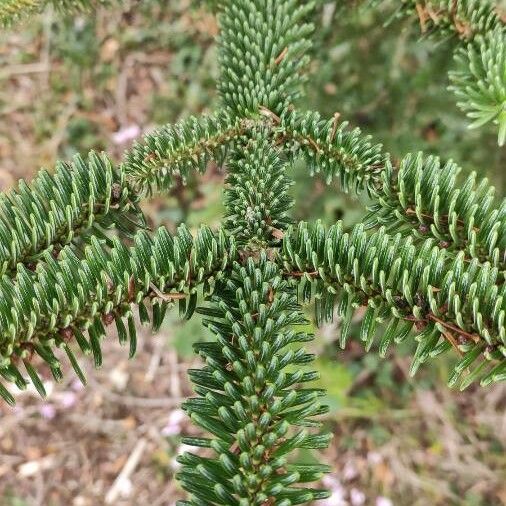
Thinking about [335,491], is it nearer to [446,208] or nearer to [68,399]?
[68,399]

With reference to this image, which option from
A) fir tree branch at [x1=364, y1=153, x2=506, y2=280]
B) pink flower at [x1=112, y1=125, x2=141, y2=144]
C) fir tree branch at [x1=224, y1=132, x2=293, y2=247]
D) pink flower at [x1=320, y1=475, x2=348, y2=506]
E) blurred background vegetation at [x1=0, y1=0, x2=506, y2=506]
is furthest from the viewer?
pink flower at [x1=112, y1=125, x2=141, y2=144]

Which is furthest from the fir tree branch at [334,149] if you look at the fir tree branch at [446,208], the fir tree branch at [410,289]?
the fir tree branch at [410,289]

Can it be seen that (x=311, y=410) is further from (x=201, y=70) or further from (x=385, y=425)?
(x=201, y=70)

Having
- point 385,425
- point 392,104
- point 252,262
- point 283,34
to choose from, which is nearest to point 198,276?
point 252,262

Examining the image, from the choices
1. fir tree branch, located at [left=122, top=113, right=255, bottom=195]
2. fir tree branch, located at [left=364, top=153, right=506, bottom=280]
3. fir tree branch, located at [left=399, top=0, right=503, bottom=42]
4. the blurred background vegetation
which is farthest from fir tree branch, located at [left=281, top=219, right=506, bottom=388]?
the blurred background vegetation

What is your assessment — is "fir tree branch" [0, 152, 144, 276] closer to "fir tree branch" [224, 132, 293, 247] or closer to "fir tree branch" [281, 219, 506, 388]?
"fir tree branch" [224, 132, 293, 247]

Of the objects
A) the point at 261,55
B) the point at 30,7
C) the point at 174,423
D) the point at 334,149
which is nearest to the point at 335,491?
the point at 174,423
